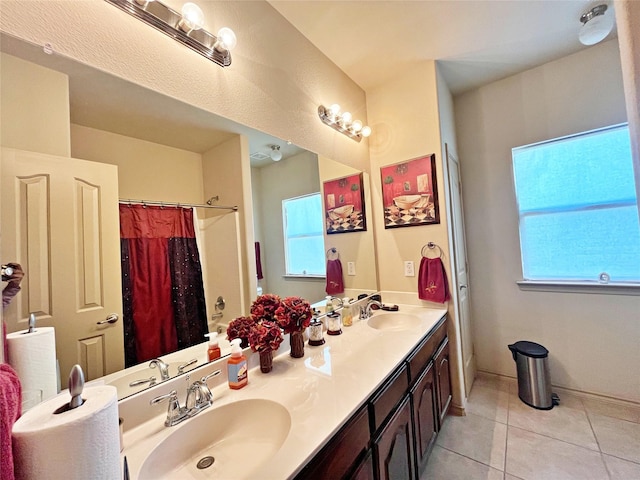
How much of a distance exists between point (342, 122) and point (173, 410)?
2000 millimetres

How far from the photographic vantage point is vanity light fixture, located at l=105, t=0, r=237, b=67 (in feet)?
3.12

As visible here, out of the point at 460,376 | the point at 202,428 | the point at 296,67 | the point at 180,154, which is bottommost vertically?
the point at 460,376

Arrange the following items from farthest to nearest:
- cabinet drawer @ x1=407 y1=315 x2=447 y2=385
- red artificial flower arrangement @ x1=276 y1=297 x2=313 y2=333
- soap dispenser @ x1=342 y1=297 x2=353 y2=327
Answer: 1. soap dispenser @ x1=342 y1=297 x2=353 y2=327
2. cabinet drawer @ x1=407 y1=315 x2=447 y2=385
3. red artificial flower arrangement @ x1=276 y1=297 x2=313 y2=333

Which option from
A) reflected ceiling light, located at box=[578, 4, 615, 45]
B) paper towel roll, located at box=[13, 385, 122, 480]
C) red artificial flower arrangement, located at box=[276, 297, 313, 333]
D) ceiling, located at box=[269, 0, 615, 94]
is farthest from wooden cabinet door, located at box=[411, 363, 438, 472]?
reflected ceiling light, located at box=[578, 4, 615, 45]

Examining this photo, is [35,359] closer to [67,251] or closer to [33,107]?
[67,251]

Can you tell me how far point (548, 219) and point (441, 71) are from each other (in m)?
1.54

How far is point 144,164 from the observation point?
3.21 feet

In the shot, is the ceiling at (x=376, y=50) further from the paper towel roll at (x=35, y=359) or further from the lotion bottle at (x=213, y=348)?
the lotion bottle at (x=213, y=348)

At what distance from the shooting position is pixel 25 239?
2.27 feet

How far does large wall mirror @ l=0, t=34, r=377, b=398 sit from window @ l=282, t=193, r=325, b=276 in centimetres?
7

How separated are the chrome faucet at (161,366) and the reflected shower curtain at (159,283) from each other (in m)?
0.02

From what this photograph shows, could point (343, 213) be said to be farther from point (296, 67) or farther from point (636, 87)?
point (636, 87)

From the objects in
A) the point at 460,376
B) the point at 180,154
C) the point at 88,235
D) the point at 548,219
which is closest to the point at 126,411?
the point at 88,235

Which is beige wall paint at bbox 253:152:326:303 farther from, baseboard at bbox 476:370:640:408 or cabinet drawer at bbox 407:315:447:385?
baseboard at bbox 476:370:640:408
